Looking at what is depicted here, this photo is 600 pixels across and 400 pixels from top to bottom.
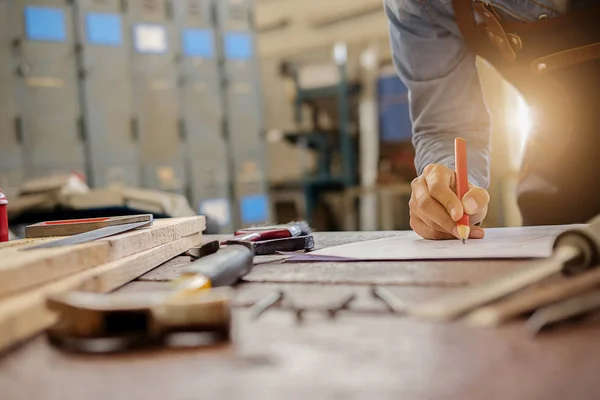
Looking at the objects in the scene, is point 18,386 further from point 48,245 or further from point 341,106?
point 341,106

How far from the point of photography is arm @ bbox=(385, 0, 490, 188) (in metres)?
1.23

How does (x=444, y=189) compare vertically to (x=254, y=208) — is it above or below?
above

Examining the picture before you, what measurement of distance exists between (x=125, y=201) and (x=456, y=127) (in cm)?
91

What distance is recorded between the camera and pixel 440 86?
1.26m

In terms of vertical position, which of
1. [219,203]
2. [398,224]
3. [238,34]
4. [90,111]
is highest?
[238,34]

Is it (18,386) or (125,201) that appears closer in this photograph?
(18,386)

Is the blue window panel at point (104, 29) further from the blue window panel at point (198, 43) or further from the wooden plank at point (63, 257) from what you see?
the wooden plank at point (63, 257)

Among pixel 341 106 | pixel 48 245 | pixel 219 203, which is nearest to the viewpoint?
pixel 48 245

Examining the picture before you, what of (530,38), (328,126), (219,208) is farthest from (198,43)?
(530,38)

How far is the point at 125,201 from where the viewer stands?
1.48 meters

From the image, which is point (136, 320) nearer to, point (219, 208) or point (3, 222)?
point (3, 222)

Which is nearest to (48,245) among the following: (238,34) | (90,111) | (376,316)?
(376,316)

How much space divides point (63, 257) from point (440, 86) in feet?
3.24

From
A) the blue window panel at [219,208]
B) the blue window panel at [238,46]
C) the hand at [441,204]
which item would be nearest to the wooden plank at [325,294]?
the hand at [441,204]
